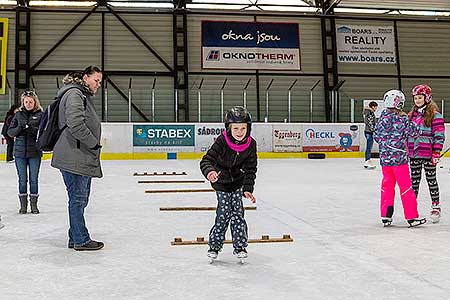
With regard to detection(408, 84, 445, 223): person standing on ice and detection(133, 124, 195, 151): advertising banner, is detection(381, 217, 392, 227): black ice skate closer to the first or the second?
detection(408, 84, 445, 223): person standing on ice

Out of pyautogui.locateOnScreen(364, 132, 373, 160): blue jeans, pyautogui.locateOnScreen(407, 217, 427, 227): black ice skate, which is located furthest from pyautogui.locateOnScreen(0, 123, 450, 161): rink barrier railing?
pyautogui.locateOnScreen(407, 217, 427, 227): black ice skate

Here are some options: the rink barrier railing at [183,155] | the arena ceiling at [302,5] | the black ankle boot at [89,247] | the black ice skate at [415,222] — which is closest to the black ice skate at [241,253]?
the black ankle boot at [89,247]

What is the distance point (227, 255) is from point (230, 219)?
20.2 inches

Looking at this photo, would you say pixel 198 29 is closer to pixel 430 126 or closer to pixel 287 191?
pixel 287 191

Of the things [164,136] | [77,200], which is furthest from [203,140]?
[77,200]

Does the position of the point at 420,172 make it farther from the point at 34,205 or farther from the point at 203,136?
the point at 203,136

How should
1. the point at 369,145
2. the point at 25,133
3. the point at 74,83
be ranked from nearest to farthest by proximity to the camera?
1. the point at 74,83
2. the point at 25,133
3. the point at 369,145

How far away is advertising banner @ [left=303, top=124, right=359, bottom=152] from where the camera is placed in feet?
67.2

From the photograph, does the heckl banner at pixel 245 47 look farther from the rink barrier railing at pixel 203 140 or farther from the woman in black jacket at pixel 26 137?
the woman in black jacket at pixel 26 137

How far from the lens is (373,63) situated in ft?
82.7

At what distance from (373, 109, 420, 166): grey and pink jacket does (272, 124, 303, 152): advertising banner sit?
46.7ft

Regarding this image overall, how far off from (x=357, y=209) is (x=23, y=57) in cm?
1894

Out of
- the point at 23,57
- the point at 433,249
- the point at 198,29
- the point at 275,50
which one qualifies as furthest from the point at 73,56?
the point at 433,249

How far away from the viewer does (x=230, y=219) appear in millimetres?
4414
